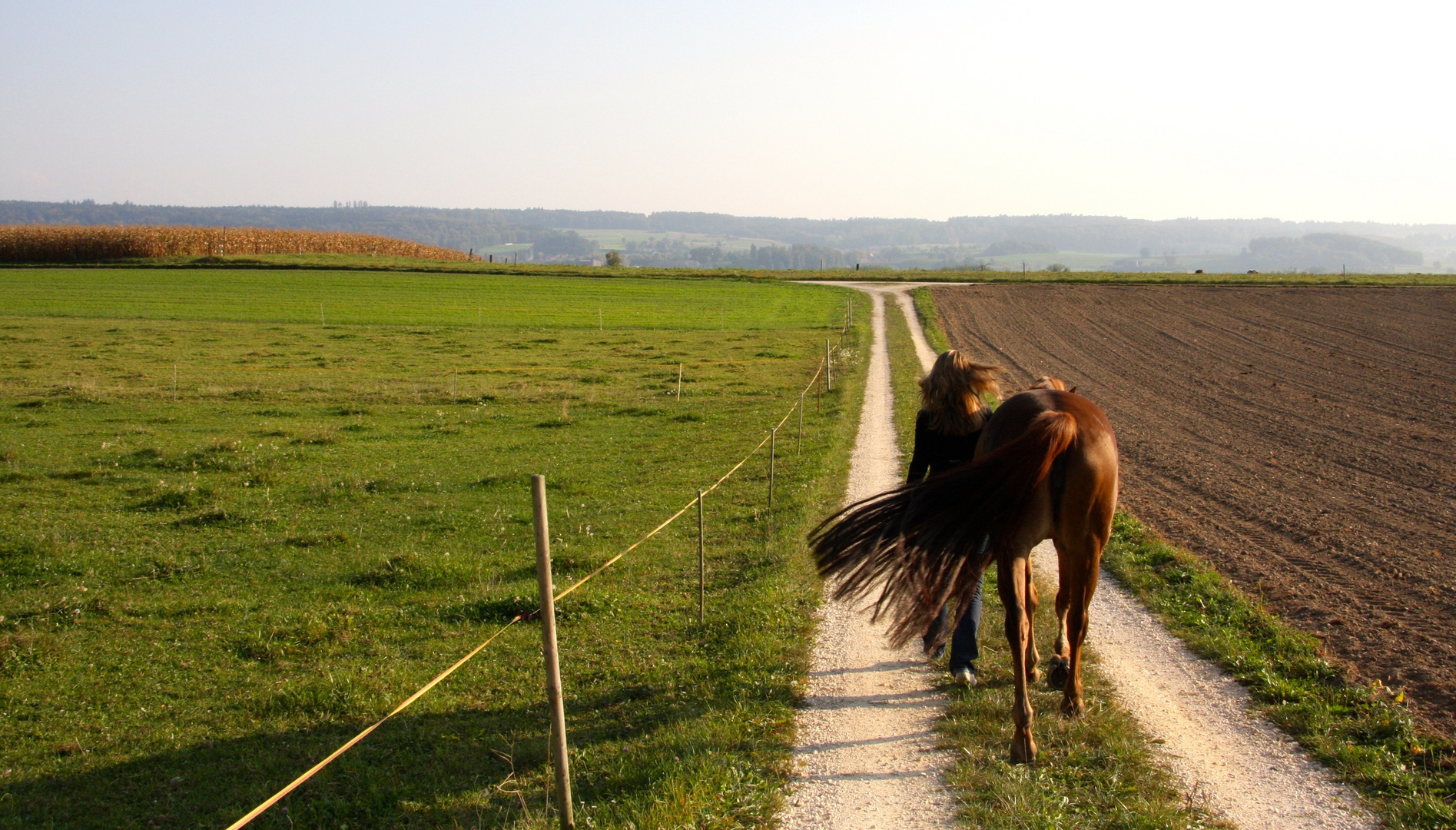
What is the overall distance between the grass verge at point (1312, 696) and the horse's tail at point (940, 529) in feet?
7.29

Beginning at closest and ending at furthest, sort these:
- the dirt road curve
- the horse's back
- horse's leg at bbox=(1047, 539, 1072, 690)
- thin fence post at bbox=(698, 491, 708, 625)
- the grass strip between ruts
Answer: the grass strip between ruts
the dirt road curve
the horse's back
horse's leg at bbox=(1047, 539, 1072, 690)
thin fence post at bbox=(698, 491, 708, 625)

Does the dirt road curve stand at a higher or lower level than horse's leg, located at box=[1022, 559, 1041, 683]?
lower

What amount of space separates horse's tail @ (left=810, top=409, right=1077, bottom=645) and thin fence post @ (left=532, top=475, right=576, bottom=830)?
1.65 m

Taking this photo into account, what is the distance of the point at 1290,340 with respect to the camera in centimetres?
3462

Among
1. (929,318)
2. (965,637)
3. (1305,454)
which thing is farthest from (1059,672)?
(929,318)

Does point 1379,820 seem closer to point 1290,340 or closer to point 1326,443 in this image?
point 1326,443

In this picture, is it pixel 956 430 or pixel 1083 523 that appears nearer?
pixel 1083 523

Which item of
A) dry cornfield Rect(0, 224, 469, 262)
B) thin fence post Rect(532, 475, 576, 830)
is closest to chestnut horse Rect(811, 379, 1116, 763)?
thin fence post Rect(532, 475, 576, 830)

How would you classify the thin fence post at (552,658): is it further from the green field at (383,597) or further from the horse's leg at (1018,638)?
the horse's leg at (1018,638)

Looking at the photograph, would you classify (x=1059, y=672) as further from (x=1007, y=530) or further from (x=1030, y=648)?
(x=1007, y=530)

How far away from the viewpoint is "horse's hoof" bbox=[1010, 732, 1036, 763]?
513 centimetres

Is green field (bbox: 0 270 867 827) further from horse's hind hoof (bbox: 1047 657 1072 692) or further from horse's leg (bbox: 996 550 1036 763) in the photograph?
horse's hind hoof (bbox: 1047 657 1072 692)

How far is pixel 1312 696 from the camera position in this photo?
6.07 metres

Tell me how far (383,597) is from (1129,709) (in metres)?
6.42
